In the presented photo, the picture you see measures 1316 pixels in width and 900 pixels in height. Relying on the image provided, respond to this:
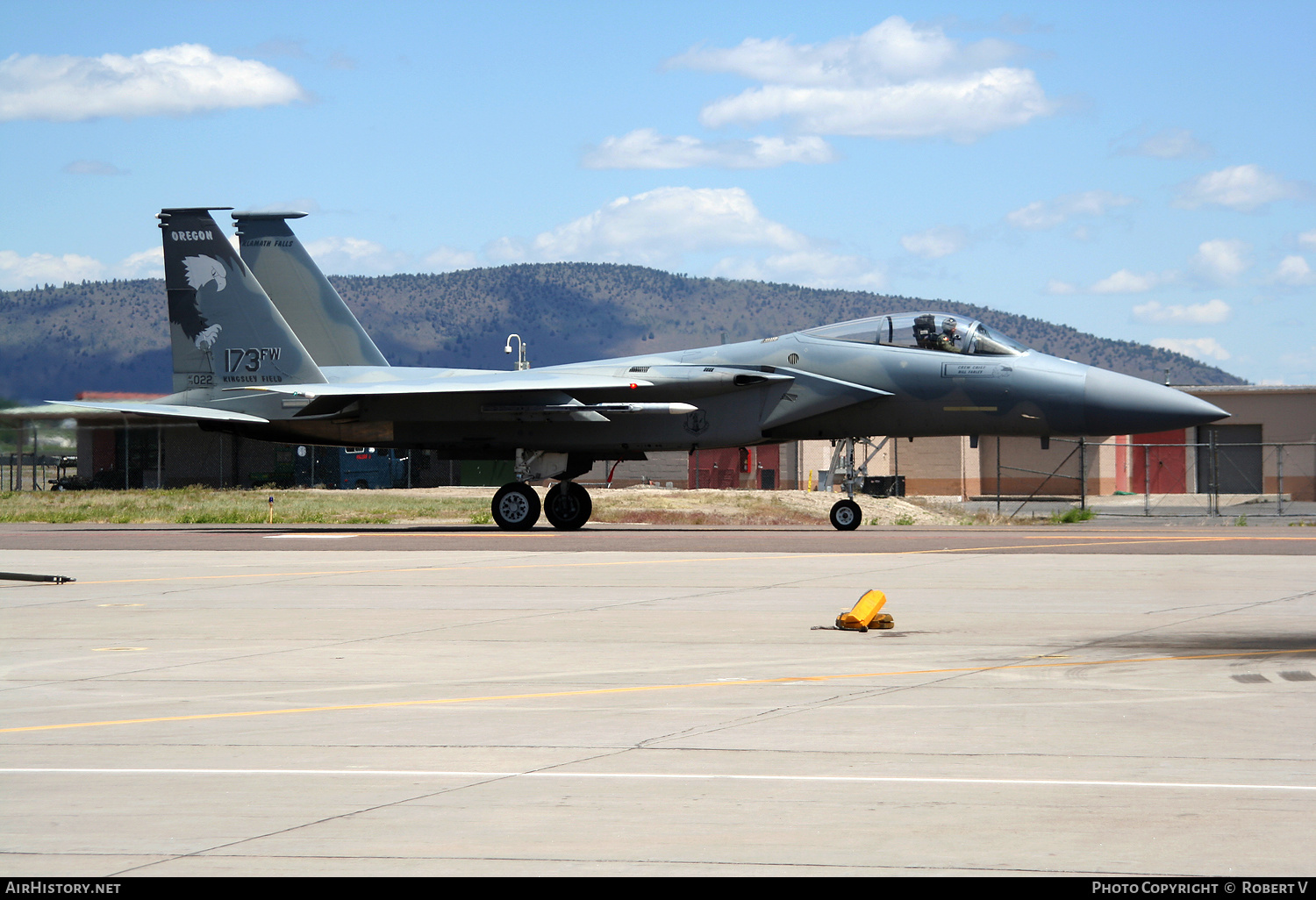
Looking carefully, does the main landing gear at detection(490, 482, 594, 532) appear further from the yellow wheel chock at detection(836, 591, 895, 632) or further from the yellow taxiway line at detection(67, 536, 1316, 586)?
the yellow wheel chock at detection(836, 591, 895, 632)

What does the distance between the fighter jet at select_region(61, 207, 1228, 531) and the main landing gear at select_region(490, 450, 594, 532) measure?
0.03 m

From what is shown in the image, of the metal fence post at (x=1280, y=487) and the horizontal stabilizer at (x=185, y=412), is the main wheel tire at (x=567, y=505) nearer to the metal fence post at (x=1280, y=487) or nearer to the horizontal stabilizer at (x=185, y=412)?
the horizontal stabilizer at (x=185, y=412)

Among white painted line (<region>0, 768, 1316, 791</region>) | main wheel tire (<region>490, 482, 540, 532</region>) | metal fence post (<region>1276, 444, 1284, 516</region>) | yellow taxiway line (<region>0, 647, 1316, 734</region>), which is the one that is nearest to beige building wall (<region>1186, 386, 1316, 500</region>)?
metal fence post (<region>1276, 444, 1284, 516</region>)

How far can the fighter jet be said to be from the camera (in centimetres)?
2309

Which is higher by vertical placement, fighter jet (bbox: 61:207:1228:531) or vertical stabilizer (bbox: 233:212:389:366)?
vertical stabilizer (bbox: 233:212:389:366)

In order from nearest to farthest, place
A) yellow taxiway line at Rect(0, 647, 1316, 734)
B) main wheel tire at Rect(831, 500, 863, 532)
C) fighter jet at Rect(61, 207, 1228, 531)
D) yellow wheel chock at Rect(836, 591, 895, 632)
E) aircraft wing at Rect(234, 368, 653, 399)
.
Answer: yellow taxiway line at Rect(0, 647, 1316, 734) → yellow wheel chock at Rect(836, 591, 895, 632) → fighter jet at Rect(61, 207, 1228, 531) → aircraft wing at Rect(234, 368, 653, 399) → main wheel tire at Rect(831, 500, 863, 532)

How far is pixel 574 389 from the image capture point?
24125 millimetres

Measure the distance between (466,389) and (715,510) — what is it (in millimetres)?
11189

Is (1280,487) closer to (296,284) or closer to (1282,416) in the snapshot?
(1282,416)

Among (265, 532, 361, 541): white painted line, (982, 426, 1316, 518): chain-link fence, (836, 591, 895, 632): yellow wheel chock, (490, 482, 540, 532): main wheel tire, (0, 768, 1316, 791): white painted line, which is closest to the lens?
(0, 768, 1316, 791): white painted line

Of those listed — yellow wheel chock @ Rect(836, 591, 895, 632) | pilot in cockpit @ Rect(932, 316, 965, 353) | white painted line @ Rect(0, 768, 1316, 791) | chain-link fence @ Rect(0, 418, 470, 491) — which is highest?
pilot in cockpit @ Rect(932, 316, 965, 353)

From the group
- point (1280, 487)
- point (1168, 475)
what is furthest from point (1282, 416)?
point (1280, 487)

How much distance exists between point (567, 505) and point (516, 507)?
1.08 metres

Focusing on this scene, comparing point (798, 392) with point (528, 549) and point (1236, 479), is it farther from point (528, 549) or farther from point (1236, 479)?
point (1236, 479)
